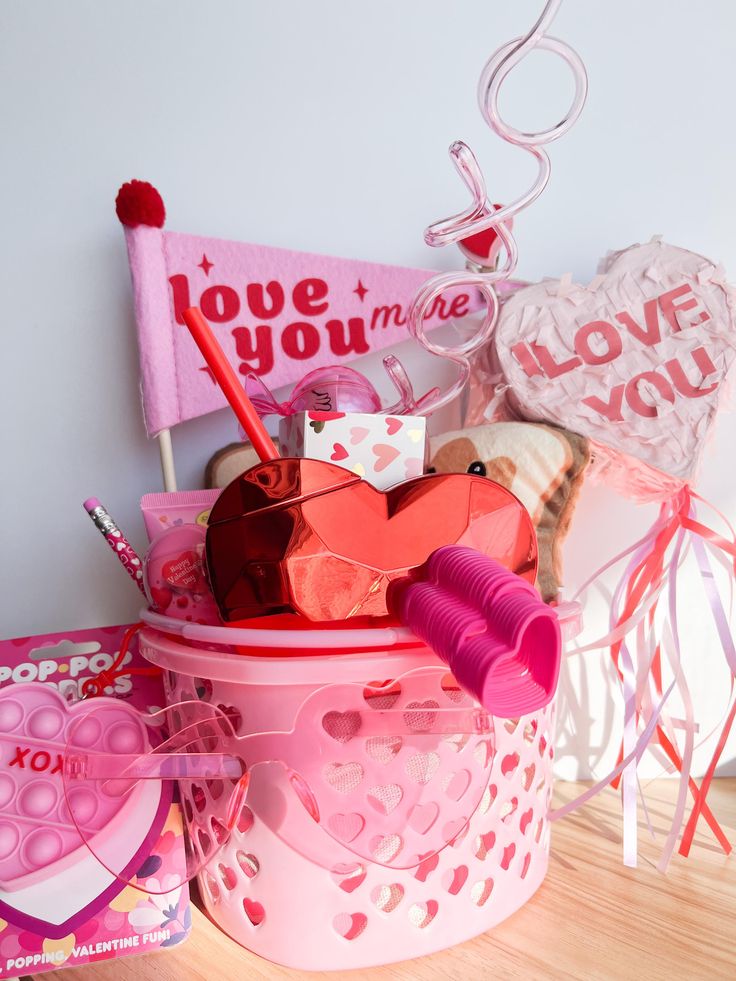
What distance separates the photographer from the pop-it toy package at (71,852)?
1.72ft

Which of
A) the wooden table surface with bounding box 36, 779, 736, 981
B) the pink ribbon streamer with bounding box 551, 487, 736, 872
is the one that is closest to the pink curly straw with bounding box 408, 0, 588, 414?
the pink ribbon streamer with bounding box 551, 487, 736, 872

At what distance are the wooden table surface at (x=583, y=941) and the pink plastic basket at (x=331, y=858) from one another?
0.04 feet

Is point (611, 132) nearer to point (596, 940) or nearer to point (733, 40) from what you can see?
point (733, 40)

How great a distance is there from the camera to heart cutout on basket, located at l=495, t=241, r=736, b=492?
75 cm

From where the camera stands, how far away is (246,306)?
0.76 metres

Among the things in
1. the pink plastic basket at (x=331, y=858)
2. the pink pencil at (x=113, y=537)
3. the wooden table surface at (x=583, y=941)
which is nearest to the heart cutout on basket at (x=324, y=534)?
the pink plastic basket at (x=331, y=858)

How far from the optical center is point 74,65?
2.46 ft

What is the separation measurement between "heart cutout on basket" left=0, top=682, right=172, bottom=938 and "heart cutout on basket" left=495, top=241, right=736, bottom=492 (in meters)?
0.47

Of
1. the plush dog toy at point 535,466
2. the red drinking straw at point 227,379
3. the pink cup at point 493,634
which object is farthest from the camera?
the plush dog toy at point 535,466

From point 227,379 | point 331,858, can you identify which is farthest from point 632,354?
point 331,858

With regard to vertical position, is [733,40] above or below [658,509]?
above

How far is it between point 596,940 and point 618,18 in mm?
913

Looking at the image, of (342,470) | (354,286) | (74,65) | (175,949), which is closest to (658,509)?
(354,286)

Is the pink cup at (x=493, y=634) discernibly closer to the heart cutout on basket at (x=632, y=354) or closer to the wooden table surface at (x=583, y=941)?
the wooden table surface at (x=583, y=941)
